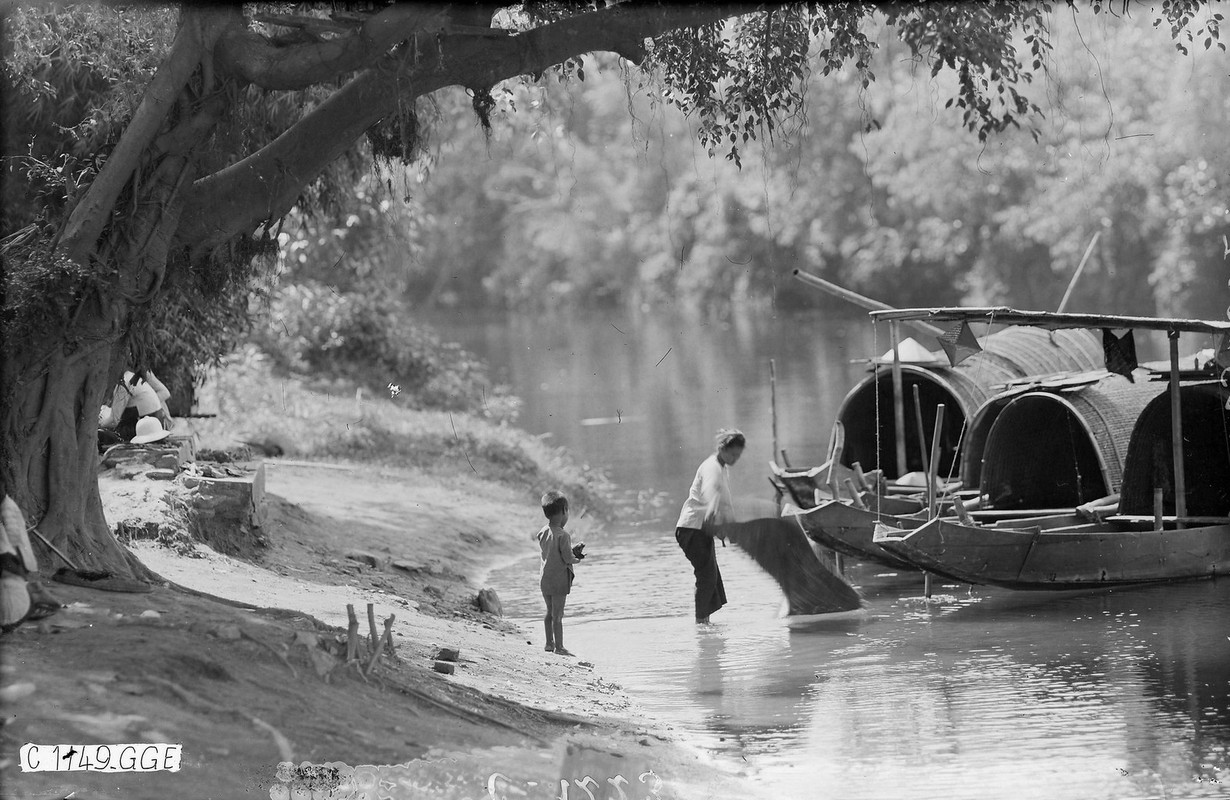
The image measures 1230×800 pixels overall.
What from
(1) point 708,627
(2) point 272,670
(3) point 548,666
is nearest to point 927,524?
(1) point 708,627

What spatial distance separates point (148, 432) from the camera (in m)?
14.4

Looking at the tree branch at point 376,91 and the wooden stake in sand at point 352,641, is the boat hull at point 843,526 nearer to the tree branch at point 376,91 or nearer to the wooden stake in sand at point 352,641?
the tree branch at point 376,91

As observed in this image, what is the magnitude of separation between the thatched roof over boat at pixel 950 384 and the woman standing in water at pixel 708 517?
5.31 metres

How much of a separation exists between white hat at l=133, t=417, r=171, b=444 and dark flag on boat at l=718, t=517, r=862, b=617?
5423 millimetres

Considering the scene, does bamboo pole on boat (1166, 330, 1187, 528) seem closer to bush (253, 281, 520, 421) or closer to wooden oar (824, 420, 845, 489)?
wooden oar (824, 420, 845, 489)

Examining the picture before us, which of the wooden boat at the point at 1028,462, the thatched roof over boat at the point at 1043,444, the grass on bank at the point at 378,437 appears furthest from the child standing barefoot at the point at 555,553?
the grass on bank at the point at 378,437

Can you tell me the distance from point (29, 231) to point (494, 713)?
14.1ft

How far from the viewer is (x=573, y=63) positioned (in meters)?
12.3

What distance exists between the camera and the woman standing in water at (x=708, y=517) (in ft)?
42.7

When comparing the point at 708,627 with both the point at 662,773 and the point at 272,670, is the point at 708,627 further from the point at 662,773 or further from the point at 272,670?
the point at 272,670

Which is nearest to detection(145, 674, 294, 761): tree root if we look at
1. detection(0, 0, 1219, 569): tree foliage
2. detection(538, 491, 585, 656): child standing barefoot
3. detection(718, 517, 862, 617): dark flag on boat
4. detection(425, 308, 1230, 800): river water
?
detection(0, 0, 1219, 569): tree foliage

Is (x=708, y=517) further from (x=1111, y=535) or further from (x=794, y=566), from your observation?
(x=1111, y=535)

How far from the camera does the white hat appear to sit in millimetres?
14305

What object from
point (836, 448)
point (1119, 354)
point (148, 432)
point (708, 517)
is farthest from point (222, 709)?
point (836, 448)
